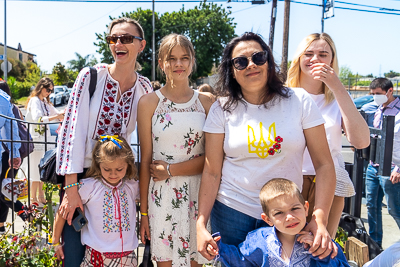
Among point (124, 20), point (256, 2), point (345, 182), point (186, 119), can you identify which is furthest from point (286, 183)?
point (256, 2)

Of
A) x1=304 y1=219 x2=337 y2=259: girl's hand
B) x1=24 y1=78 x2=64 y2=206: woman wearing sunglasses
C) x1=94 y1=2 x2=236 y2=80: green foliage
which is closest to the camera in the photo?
x1=304 y1=219 x2=337 y2=259: girl's hand

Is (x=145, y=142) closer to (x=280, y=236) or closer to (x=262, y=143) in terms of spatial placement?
(x=262, y=143)

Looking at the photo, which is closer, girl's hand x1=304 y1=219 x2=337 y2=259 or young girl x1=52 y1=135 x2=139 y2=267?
girl's hand x1=304 y1=219 x2=337 y2=259

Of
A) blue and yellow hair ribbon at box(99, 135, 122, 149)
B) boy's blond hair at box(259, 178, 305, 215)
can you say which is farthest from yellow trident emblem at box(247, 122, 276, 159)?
blue and yellow hair ribbon at box(99, 135, 122, 149)

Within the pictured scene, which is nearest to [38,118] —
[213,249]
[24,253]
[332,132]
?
[24,253]

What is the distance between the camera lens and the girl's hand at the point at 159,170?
2.24 meters

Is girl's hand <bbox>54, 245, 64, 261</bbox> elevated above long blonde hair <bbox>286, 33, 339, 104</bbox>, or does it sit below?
below

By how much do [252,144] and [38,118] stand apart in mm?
5219

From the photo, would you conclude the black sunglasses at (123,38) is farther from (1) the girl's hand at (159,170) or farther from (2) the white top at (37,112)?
(2) the white top at (37,112)

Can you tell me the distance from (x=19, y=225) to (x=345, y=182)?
4420mm

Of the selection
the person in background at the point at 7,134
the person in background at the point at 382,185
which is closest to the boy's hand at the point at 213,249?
the person in background at the point at 382,185

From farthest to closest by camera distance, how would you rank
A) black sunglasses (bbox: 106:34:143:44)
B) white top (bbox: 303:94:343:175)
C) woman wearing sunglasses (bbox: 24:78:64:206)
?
woman wearing sunglasses (bbox: 24:78:64:206) → black sunglasses (bbox: 106:34:143:44) → white top (bbox: 303:94:343:175)

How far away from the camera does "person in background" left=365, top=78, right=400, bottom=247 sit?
4.11m

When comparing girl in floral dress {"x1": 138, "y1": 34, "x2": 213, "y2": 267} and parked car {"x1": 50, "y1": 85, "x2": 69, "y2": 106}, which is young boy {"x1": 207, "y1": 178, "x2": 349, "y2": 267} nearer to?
girl in floral dress {"x1": 138, "y1": 34, "x2": 213, "y2": 267}
